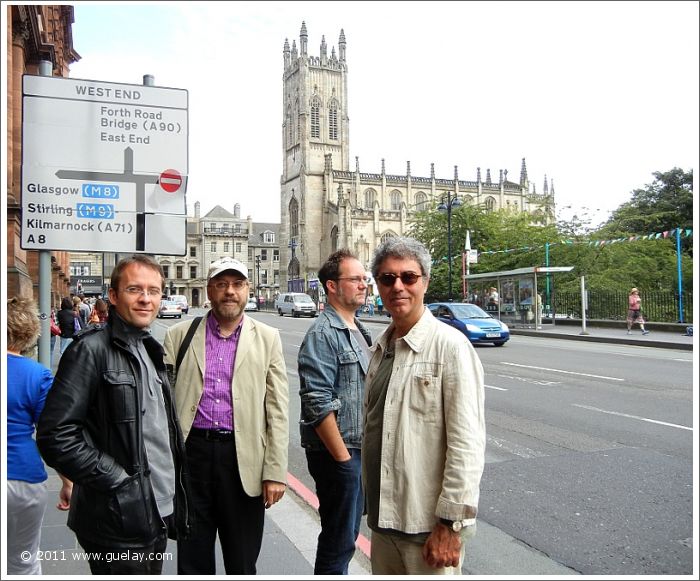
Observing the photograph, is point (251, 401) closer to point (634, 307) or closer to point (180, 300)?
point (634, 307)

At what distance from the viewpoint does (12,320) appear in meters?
3.14

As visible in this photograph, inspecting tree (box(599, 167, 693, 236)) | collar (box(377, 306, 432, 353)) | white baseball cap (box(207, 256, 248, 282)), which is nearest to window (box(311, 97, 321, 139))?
tree (box(599, 167, 693, 236))

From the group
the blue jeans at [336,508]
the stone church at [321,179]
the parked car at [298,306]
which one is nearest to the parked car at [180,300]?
the parked car at [298,306]

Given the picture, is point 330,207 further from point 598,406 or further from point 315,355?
point 315,355

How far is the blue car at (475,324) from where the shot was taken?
19.8m

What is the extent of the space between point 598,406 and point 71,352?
858cm

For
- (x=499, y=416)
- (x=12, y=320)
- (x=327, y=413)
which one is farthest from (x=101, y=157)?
(x=499, y=416)

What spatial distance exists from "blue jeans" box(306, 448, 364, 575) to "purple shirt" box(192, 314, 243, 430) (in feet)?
1.70

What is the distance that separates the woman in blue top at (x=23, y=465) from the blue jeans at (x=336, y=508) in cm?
135

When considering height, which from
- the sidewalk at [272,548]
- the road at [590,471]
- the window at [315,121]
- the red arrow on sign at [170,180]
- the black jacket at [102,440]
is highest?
the window at [315,121]

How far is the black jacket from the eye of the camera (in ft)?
7.77

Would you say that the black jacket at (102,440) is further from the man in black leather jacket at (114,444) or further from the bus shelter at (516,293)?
the bus shelter at (516,293)

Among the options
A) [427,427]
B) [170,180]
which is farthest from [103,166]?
[427,427]

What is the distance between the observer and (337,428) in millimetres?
3201
